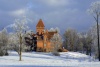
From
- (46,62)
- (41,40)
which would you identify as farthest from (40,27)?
(46,62)

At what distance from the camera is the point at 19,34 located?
187ft

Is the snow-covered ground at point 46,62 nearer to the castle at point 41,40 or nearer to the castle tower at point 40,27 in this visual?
the castle at point 41,40

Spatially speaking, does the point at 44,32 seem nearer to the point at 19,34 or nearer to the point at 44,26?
the point at 44,26

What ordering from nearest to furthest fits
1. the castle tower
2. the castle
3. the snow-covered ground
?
the snow-covered ground < the castle < the castle tower

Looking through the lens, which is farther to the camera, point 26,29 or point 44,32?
point 44,32

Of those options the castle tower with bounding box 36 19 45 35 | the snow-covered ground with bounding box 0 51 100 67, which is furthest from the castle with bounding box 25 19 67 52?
the snow-covered ground with bounding box 0 51 100 67

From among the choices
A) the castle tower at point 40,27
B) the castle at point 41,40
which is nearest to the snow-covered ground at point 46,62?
the castle at point 41,40

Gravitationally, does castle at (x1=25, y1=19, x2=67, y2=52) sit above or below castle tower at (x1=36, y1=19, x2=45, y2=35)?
below

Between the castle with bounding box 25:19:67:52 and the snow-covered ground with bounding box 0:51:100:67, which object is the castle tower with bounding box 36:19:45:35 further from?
the snow-covered ground with bounding box 0:51:100:67

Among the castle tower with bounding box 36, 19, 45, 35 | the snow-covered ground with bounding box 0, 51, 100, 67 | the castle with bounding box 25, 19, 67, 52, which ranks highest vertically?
the castle tower with bounding box 36, 19, 45, 35

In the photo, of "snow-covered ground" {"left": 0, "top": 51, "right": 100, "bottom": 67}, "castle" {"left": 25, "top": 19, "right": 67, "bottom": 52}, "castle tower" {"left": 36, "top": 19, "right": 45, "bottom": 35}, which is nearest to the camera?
"snow-covered ground" {"left": 0, "top": 51, "right": 100, "bottom": 67}

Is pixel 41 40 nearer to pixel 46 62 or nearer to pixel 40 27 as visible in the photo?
pixel 40 27

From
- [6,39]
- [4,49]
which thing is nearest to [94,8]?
[4,49]

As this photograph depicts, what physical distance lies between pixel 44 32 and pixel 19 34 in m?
83.2
